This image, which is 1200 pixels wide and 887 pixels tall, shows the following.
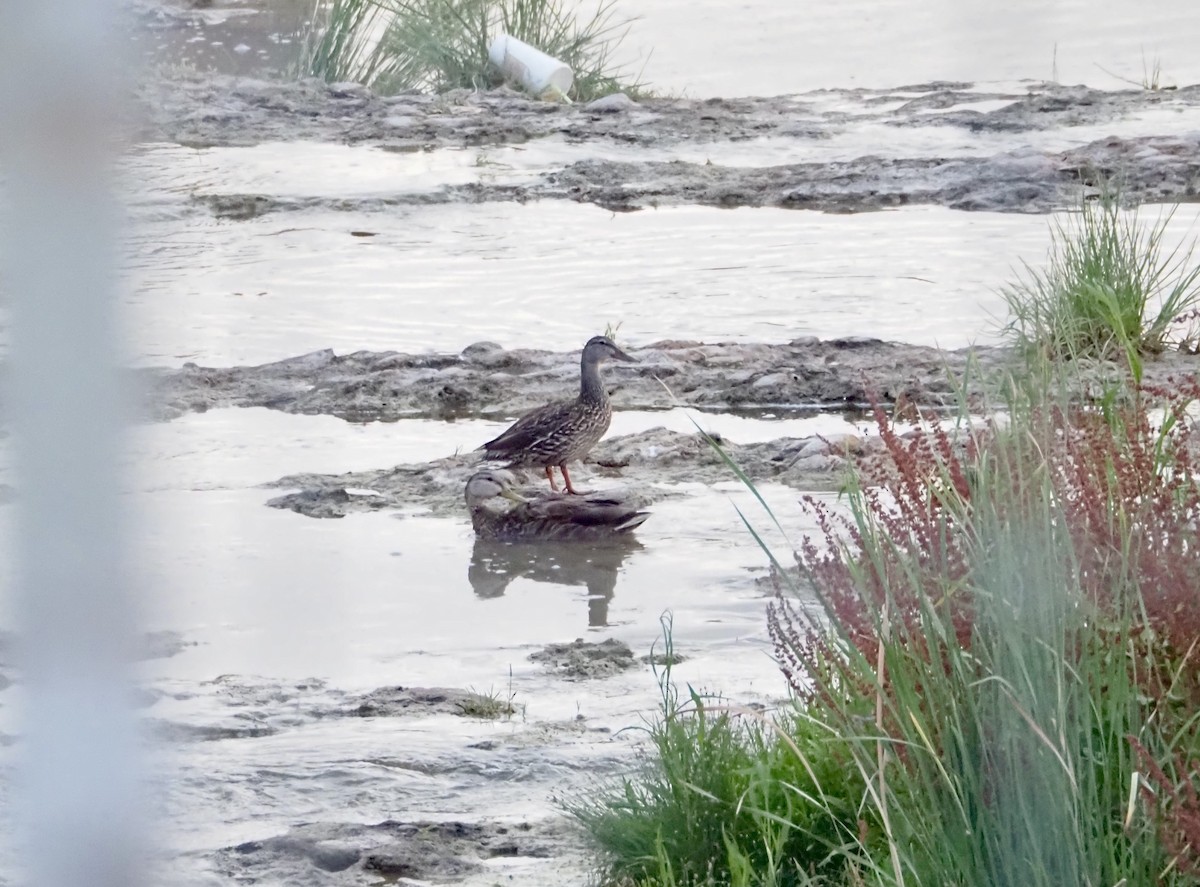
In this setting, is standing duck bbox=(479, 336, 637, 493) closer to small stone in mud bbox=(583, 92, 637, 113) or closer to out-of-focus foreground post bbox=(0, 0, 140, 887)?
out-of-focus foreground post bbox=(0, 0, 140, 887)

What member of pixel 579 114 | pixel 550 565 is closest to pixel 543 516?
pixel 550 565

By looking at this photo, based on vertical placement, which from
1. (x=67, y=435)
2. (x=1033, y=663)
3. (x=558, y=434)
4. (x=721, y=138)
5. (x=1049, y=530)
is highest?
(x=721, y=138)

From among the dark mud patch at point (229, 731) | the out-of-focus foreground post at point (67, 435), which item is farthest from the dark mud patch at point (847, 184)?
the out-of-focus foreground post at point (67, 435)

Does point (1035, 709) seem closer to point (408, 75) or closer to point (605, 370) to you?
point (605, 370)

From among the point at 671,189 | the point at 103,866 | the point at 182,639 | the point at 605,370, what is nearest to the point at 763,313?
the point at 605,370

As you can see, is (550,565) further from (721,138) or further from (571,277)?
(721,138)

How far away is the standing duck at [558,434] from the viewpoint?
6820 millimetres

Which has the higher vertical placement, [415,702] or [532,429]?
[532,429]

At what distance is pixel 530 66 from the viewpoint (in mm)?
15461

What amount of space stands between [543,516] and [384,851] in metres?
2.74

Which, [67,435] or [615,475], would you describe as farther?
[615,475]

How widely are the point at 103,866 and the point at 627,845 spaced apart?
255cm

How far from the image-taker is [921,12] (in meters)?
1.39

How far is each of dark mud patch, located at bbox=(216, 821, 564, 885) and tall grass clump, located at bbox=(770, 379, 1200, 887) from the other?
951mm
